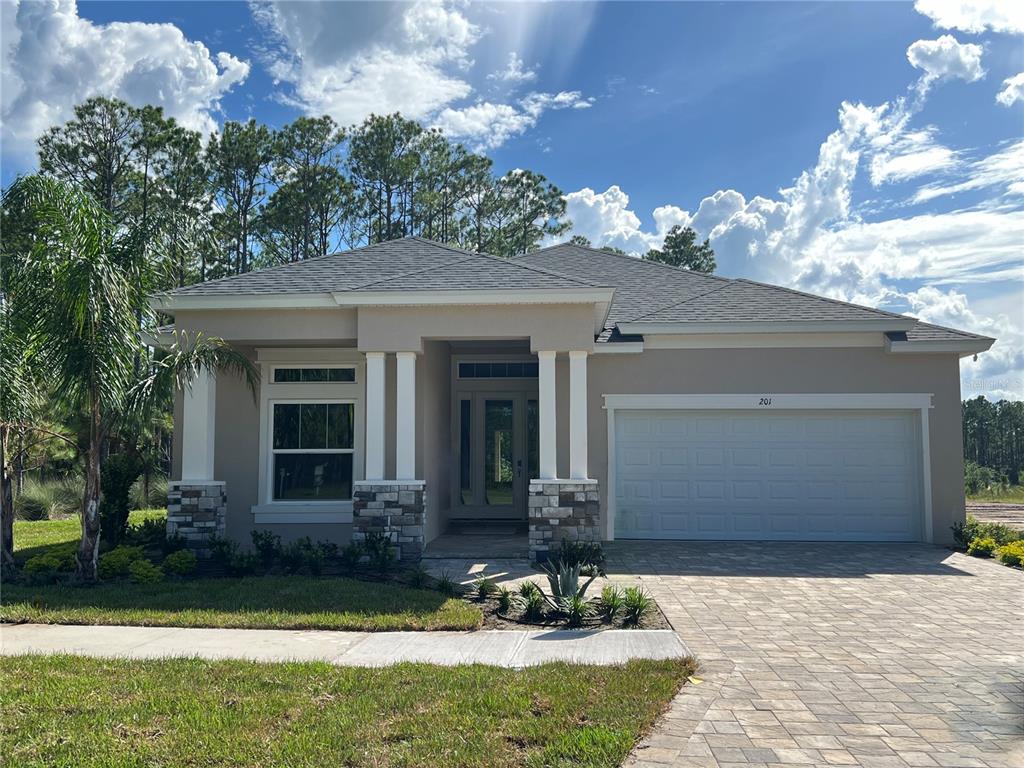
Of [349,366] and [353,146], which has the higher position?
[353,146]

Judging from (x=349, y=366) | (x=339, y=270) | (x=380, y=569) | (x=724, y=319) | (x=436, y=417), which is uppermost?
(x=339, y=270)

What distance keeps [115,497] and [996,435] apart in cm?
3958

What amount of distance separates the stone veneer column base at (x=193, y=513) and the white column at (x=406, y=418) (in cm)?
279

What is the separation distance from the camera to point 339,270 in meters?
12.1

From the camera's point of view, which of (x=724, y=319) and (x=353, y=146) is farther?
(x=353, y=146)

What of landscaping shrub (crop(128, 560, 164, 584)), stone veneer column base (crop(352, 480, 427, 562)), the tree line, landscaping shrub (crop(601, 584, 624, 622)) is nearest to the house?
stone veneer column base (crop(352, 480, 427, 562))

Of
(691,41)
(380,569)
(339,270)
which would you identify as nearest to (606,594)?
(380,569)

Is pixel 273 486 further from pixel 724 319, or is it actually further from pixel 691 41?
pixel 691 41

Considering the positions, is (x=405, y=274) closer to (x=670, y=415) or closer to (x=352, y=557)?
(x=352, y=557)

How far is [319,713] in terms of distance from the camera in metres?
4.69

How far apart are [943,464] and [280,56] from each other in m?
14.5

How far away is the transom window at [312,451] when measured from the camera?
12.0 metres

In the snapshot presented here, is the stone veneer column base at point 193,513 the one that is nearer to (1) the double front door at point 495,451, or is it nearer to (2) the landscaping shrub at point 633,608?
(1) the double front door at point 495,451

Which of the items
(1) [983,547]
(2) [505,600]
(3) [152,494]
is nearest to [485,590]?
(2) [505,600]
